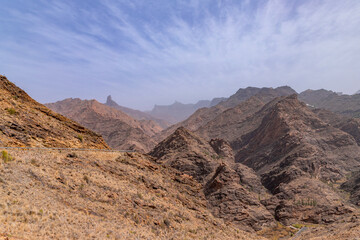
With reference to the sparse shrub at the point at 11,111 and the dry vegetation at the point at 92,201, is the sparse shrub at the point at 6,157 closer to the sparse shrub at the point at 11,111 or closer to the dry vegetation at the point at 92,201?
the dry vegetation at the point at 92,201

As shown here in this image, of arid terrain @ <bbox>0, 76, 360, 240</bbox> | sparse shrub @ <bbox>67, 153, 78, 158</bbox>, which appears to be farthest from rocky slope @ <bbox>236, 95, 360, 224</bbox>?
sparse shrub @ <bbox>67, 153, 78, 158</bbox>

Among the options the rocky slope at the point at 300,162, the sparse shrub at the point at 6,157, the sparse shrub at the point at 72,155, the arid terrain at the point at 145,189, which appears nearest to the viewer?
the arid terrain at the point at 145,189

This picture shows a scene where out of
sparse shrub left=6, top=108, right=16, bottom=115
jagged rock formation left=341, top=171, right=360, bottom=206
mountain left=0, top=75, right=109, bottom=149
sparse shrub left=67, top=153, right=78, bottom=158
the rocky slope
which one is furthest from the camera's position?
jagged rock formation left=341, top=171, right=360, bottom=206

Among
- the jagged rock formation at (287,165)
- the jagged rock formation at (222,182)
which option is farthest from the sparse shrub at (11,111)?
the jagged rock formation at (287,165)

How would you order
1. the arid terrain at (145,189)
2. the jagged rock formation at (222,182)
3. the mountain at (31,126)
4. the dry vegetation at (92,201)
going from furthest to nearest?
the jagged rock formation at (222,182)
the mountain at (31,126)
the arid terrain at (145,189)
the dry vegetation at (92,201)

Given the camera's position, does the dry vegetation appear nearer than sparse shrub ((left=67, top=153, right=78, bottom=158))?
Yes

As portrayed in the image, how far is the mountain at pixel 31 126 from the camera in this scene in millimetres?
21728

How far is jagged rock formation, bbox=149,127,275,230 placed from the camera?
1654 inches

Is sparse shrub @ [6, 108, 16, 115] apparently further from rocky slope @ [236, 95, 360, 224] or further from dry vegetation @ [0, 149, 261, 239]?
rocky slope @ [236, 95, 360, 224]

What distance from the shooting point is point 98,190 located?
63.6 ft

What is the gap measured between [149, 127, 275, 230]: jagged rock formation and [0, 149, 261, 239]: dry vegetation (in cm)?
1390

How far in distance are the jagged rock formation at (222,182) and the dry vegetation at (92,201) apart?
13.9 metres

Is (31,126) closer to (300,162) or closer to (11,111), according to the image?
(11,111)

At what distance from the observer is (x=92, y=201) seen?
57.7 ft
